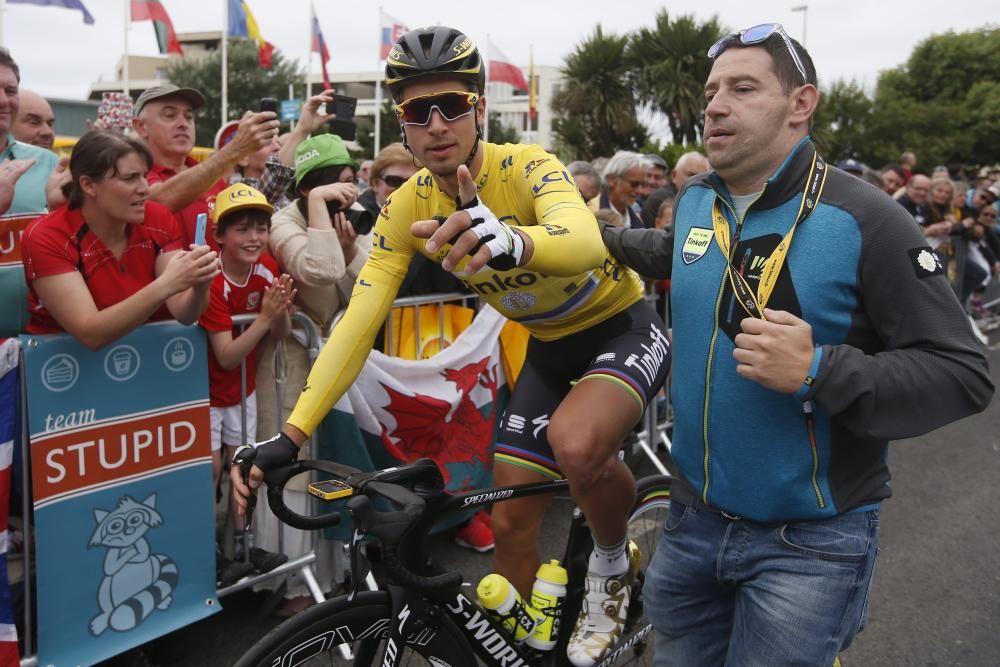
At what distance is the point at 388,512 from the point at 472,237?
2.30ft

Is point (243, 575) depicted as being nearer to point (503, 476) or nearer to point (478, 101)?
point (503, 476)

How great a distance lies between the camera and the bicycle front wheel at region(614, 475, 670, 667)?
3006 mm

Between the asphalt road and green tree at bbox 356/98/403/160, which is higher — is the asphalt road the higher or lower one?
the lower one

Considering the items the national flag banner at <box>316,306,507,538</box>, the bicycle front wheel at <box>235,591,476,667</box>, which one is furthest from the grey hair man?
the bicycle front wheel at <box>235,591,476,667</box>

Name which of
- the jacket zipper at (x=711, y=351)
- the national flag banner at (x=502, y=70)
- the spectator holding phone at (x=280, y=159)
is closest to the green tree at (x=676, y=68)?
the national flag banner at (x=502, y=70)

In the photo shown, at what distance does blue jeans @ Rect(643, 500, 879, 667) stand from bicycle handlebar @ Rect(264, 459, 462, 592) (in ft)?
2.08

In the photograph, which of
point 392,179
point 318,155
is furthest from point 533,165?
point 392,179

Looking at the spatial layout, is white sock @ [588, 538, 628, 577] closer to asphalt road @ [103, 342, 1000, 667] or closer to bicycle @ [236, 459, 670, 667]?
bicycle @ [236, 459, 670, 667]

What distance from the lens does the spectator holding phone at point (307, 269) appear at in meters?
Result: 3.83

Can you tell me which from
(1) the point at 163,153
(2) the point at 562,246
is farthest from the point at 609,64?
(2) the point at 562,246

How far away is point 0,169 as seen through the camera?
10.4 feet

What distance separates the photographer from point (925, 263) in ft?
5.57

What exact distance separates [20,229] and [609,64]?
Answer: 33.4 metres

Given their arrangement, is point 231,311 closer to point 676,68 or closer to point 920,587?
point 920,587
